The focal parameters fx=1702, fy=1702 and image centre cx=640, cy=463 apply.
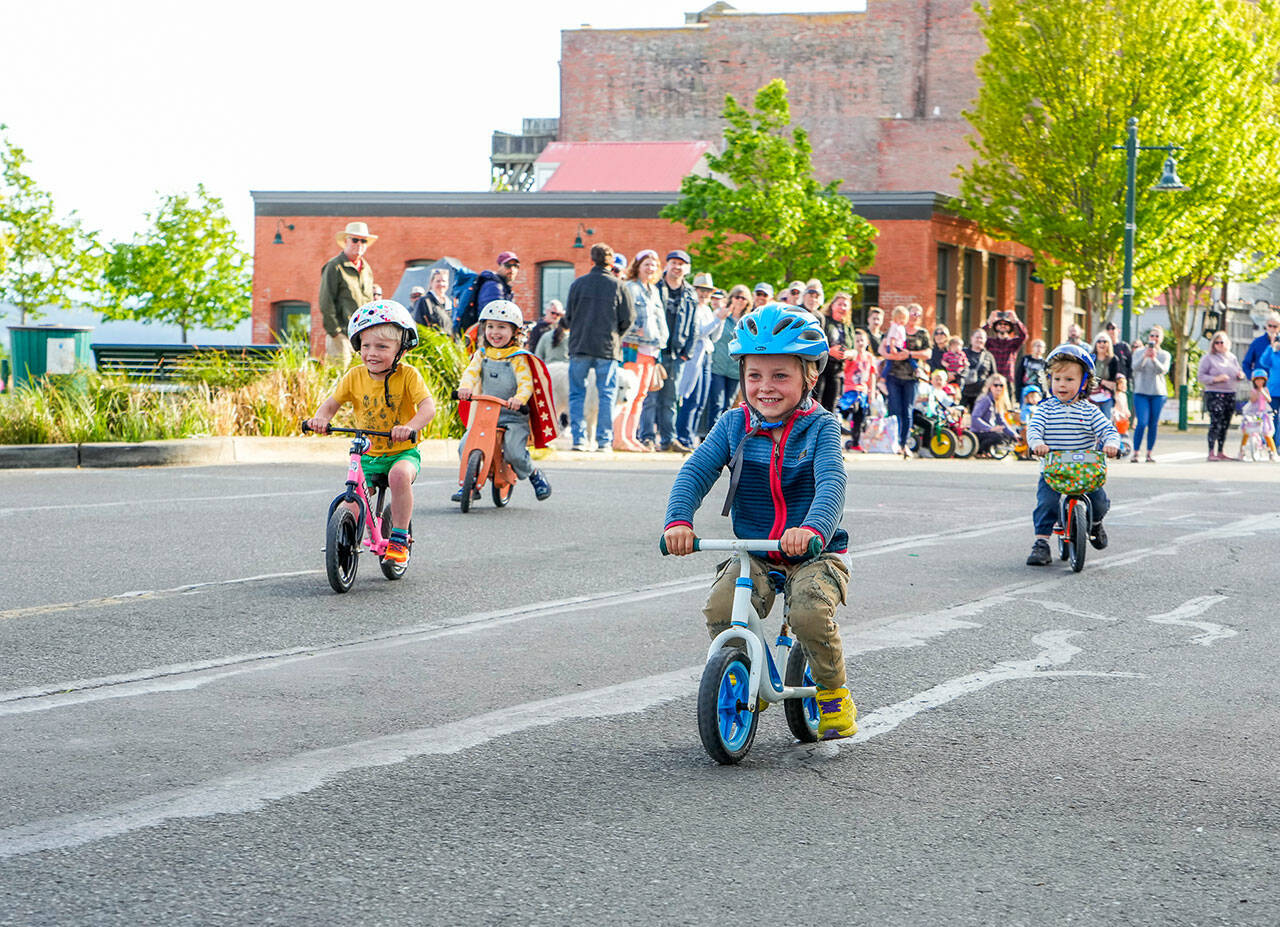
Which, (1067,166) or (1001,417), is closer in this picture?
(1001,417)

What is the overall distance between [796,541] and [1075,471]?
619 centimetres

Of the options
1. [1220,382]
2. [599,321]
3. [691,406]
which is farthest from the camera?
[1220,382]

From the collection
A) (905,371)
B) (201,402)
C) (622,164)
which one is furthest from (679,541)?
(622,164)

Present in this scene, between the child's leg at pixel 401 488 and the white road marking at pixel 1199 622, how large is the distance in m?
3.91

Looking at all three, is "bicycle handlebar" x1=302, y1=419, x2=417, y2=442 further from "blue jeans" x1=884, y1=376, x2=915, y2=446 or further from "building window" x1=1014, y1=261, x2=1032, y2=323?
"building window" x1=1014, y1=261, x2=1032, y2=323

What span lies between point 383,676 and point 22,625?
1985mm

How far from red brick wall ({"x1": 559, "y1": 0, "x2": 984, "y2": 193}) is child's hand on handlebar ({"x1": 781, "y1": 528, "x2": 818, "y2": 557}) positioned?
5178cm

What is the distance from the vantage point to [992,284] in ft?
157

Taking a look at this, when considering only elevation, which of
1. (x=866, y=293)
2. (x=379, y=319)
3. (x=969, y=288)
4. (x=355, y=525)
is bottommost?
(x=355, y=525)

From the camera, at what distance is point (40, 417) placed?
1727 cm

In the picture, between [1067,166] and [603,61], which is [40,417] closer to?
[1067,166]

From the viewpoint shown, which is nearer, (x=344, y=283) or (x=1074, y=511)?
(x=1074, y=511)

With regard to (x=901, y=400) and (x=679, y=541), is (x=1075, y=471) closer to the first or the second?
(x=679, y=541)

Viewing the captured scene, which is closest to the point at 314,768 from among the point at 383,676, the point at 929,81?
the point at 383,676
